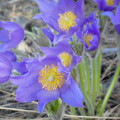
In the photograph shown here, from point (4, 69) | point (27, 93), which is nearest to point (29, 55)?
point (4, 69)

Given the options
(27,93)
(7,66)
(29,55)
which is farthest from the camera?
(29,55)

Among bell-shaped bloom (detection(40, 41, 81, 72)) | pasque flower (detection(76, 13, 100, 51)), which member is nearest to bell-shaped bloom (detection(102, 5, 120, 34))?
pasque flower (detection(76, 13, 100, 51))

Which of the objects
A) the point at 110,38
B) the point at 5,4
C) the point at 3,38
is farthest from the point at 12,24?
the point at 5,4

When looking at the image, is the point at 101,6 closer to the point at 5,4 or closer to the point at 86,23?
the point at 86,23

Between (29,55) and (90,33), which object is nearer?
(90,33)

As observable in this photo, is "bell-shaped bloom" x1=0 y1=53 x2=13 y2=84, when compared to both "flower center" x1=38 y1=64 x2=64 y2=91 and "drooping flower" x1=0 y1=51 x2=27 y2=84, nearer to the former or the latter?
"drooping flower" x1=0 y1=51 x2=27 y2=84

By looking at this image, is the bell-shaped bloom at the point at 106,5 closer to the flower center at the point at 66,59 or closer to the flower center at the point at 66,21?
the flower center at the point at 66,21

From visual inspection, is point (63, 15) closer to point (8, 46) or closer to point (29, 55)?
point (8, 46)
